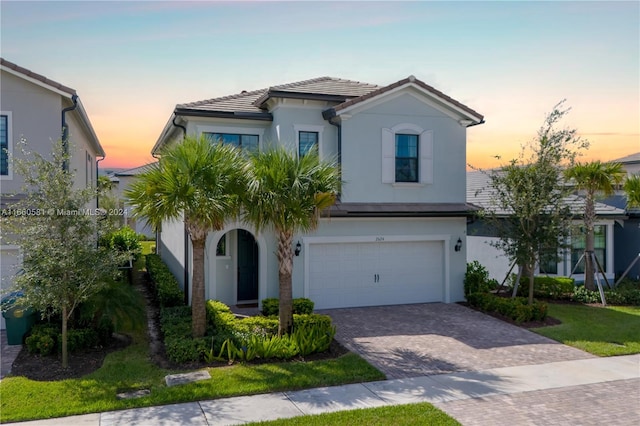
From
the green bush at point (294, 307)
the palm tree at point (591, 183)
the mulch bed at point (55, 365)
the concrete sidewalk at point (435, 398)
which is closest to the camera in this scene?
the concrete sidewalk at point (435, 398)

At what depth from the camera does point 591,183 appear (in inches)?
740

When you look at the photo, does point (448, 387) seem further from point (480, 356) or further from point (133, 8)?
point (133, 8)

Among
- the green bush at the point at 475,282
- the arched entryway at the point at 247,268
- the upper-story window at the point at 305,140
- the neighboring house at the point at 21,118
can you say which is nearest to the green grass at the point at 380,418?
the neighboring house at the point at 21,118

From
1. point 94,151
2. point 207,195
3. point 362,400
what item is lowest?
point 362,400

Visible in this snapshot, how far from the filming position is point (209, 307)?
46.4ft

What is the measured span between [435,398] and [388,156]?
8925mm

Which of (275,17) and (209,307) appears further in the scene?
(209,307)

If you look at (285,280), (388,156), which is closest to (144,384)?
(285,280)

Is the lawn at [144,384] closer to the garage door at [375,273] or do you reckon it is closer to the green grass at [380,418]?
the green grass at [380,418]

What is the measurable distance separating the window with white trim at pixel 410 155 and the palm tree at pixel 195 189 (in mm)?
6365

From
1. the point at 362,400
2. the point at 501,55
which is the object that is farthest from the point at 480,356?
the point at 501,55

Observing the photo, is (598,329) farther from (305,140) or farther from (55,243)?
(55,243)

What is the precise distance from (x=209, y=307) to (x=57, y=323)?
148 inches

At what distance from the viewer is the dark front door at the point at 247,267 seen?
1708 centimetres
